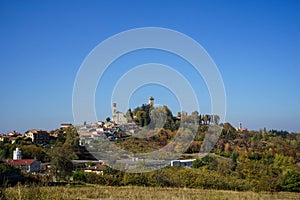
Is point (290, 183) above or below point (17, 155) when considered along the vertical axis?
below

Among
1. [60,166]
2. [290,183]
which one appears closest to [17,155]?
[60,166]

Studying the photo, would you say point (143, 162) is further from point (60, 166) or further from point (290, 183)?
point (290, 183)

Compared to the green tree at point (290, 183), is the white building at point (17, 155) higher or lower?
higher

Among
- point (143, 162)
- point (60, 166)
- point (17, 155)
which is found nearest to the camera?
point (143, 162)

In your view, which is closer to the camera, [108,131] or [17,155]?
[108,131]

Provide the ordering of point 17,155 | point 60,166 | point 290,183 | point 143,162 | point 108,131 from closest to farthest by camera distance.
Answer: point 143,162 → point 60,166 → point 290,183 → point 108,131 → point 17,155

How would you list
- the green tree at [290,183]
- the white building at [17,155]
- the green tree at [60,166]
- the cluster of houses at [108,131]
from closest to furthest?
the green tree at [60,166]
the cluster of houses at [108,131]
the green tree at [290,183]
the white building at [17,155]

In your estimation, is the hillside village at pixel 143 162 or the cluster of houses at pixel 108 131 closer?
the hillside village at pixel 143 162

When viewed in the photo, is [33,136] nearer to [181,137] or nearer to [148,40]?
[181,137]

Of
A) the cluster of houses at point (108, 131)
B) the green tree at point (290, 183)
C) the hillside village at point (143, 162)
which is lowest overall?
the green tree at point (290, 183)

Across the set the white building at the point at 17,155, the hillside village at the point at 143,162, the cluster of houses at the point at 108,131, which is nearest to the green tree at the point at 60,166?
the hillside village at the point at 143,162

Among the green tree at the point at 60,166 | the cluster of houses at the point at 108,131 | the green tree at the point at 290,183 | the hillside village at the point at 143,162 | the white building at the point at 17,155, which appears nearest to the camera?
the hillside village at the point at 143,162

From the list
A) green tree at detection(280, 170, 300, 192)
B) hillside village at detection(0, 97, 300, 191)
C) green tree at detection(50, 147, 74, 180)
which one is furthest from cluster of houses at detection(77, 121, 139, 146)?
green tree at detection(280, 170, 300, 192)

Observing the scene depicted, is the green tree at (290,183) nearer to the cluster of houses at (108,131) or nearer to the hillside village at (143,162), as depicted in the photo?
the hillside village at (143,162)
